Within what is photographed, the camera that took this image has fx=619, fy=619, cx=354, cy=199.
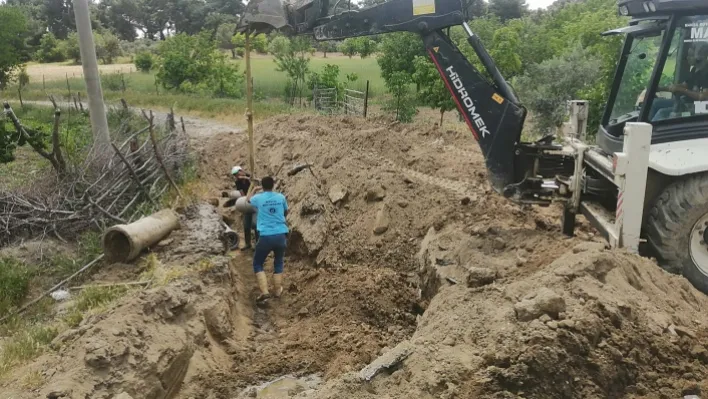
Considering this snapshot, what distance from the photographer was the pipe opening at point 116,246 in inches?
320

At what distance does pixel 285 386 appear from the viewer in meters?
5.84

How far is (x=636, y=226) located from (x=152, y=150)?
841cm

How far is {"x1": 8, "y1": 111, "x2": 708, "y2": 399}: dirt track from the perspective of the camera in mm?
4023

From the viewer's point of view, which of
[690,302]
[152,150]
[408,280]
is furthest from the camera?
[152,150]

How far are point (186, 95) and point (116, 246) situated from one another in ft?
81.9

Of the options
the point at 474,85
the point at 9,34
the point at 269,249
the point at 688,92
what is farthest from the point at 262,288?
the point at 9,34

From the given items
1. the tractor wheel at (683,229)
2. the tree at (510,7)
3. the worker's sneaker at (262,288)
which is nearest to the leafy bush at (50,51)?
the tree at (510,7)

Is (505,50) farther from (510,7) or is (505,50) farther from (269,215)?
(510,7)

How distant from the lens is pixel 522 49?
21.6 meters

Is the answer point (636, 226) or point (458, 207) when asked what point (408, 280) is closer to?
point (458, 207)

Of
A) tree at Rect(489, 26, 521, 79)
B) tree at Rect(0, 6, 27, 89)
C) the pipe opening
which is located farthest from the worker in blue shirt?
tree at Rect(0, 6, 27, 89)

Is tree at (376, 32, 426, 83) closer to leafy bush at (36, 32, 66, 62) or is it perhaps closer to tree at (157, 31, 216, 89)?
tree at (157, 31, 216, 89)

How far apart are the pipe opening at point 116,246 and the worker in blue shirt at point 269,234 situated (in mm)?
1711

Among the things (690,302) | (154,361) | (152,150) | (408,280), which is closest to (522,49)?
(152,150)
